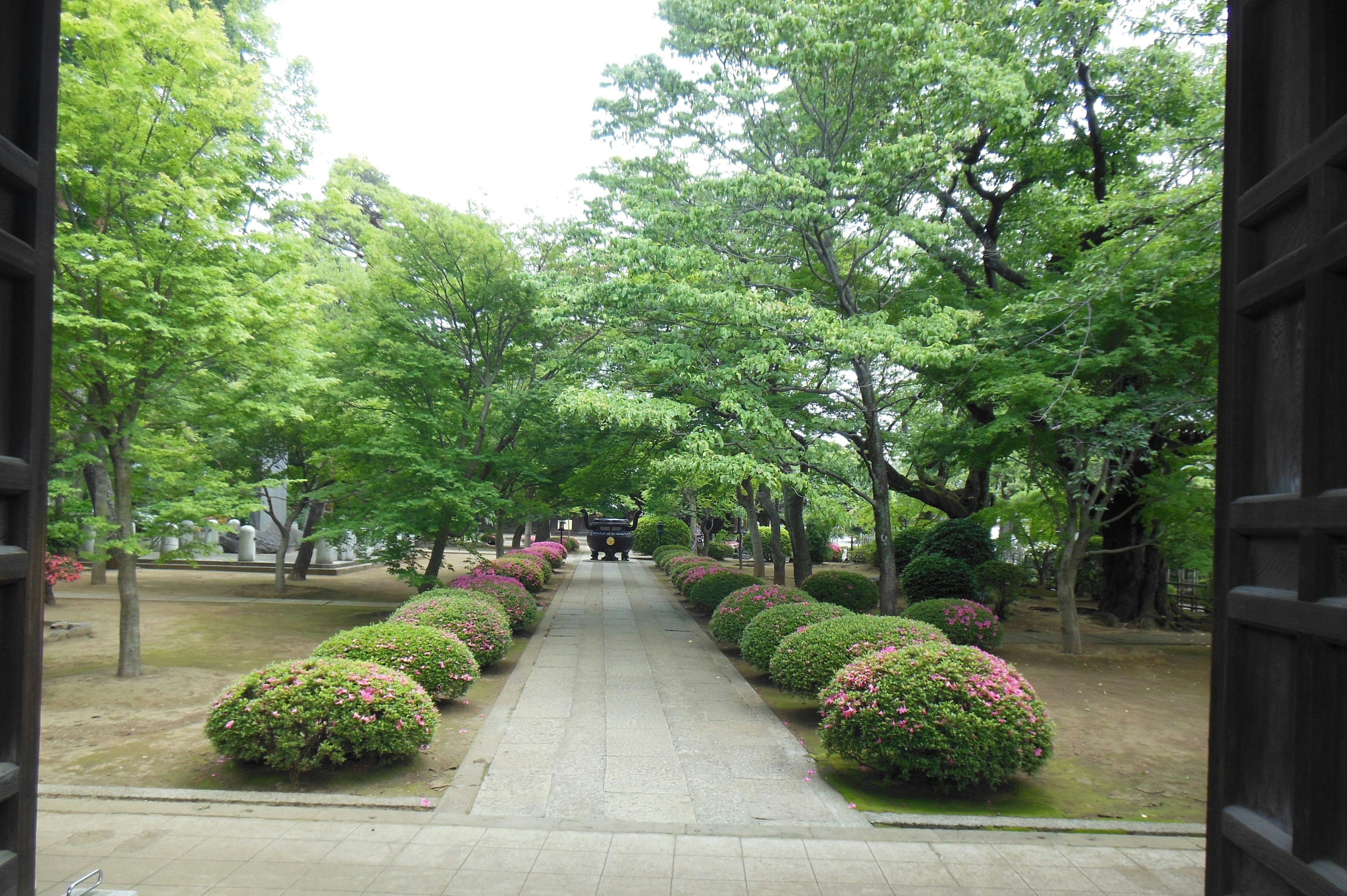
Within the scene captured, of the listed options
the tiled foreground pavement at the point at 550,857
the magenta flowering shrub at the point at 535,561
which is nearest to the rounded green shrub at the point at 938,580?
the magenta flowering shrub at the point at 535,561

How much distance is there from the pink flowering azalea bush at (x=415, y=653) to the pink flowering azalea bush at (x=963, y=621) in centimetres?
623

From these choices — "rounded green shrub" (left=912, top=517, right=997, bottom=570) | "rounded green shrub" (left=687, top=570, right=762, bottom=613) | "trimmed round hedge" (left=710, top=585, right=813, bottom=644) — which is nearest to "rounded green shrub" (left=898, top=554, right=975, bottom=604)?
"rounded green shrub" (left=912, top=517, right=997, bottom=570)

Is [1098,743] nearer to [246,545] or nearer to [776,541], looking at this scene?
[776,541]

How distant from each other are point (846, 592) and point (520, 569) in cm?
705

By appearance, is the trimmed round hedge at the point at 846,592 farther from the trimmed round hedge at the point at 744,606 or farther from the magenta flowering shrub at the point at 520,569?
the magenta flowering shrub at the point at 520,569

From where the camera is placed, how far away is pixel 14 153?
227 cm

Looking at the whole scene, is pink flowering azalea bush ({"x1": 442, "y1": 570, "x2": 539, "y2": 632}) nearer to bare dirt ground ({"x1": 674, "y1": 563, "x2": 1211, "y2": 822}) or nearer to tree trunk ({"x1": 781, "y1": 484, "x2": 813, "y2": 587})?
bare dirt ground ({"x1": 674, "y1": 563, "x2": 1211, "y2": 822})

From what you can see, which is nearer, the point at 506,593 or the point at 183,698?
the point at 183,698

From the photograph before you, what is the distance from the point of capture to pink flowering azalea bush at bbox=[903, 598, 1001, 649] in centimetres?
1171

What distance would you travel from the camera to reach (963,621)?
11.7m

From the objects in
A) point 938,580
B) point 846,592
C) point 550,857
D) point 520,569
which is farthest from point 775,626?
point 520,569

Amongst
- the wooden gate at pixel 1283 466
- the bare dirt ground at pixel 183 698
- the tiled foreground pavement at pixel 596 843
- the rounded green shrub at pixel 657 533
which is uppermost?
the wooden gate at pixel 1283 466

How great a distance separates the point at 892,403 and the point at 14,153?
12.6 m

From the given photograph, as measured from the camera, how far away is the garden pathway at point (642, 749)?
19.5ft
